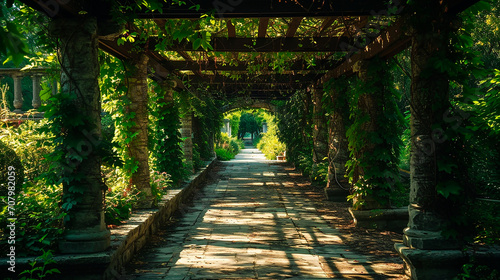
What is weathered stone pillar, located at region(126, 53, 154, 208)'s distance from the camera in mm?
6910

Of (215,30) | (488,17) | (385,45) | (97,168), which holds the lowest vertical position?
(97,168)

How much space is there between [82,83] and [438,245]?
3906 mm

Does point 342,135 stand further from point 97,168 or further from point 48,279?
point 48,279

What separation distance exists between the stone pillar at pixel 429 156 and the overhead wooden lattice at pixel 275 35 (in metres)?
0.29

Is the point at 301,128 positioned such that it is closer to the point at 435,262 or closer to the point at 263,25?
the point at 263,25

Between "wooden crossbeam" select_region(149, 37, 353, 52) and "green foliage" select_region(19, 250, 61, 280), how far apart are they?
4.17 m

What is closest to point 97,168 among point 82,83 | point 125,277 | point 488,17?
point 82,83

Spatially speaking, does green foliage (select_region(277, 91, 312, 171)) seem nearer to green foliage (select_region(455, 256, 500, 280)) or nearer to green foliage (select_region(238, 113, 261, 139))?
Answer: green foliage (select_region(455, 256, 500, 280))

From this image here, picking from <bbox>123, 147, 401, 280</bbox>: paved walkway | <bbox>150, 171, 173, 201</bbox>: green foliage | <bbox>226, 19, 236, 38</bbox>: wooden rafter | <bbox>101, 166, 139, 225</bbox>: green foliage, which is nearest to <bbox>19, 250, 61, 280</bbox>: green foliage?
<bbox>123, 147, 401, 280</bbox>: paved walkway

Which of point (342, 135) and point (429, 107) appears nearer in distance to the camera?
point (429, 107)

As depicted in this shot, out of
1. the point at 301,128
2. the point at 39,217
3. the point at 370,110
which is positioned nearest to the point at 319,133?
the point at 301,128

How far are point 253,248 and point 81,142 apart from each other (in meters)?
2.81

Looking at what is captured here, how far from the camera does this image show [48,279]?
3893 mm

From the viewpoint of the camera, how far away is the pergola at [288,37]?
424 cm
